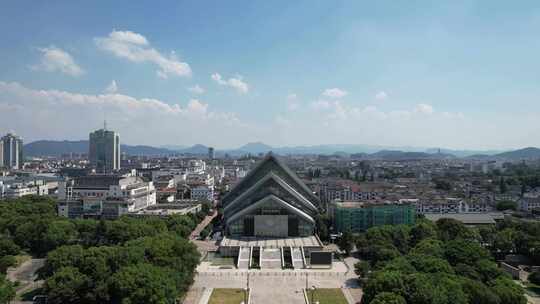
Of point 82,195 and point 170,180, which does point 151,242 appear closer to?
point 82,195

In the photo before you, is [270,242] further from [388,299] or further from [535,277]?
[535,277]

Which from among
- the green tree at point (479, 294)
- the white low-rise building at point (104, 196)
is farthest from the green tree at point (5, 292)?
the white low-rise building at point (104, 196)

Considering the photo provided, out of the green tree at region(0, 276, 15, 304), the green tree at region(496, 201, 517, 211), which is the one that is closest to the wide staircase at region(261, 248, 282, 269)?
the green tree at region(0, 276, 15, 304)

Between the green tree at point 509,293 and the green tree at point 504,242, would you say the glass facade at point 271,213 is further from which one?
the green tree at point 509,293

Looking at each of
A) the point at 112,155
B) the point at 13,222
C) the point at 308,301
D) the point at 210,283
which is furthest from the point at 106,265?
the point at 112,155

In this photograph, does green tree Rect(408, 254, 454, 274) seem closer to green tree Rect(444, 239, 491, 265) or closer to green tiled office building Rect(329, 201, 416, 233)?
green tree Rect(444, 239, 491, 265)
